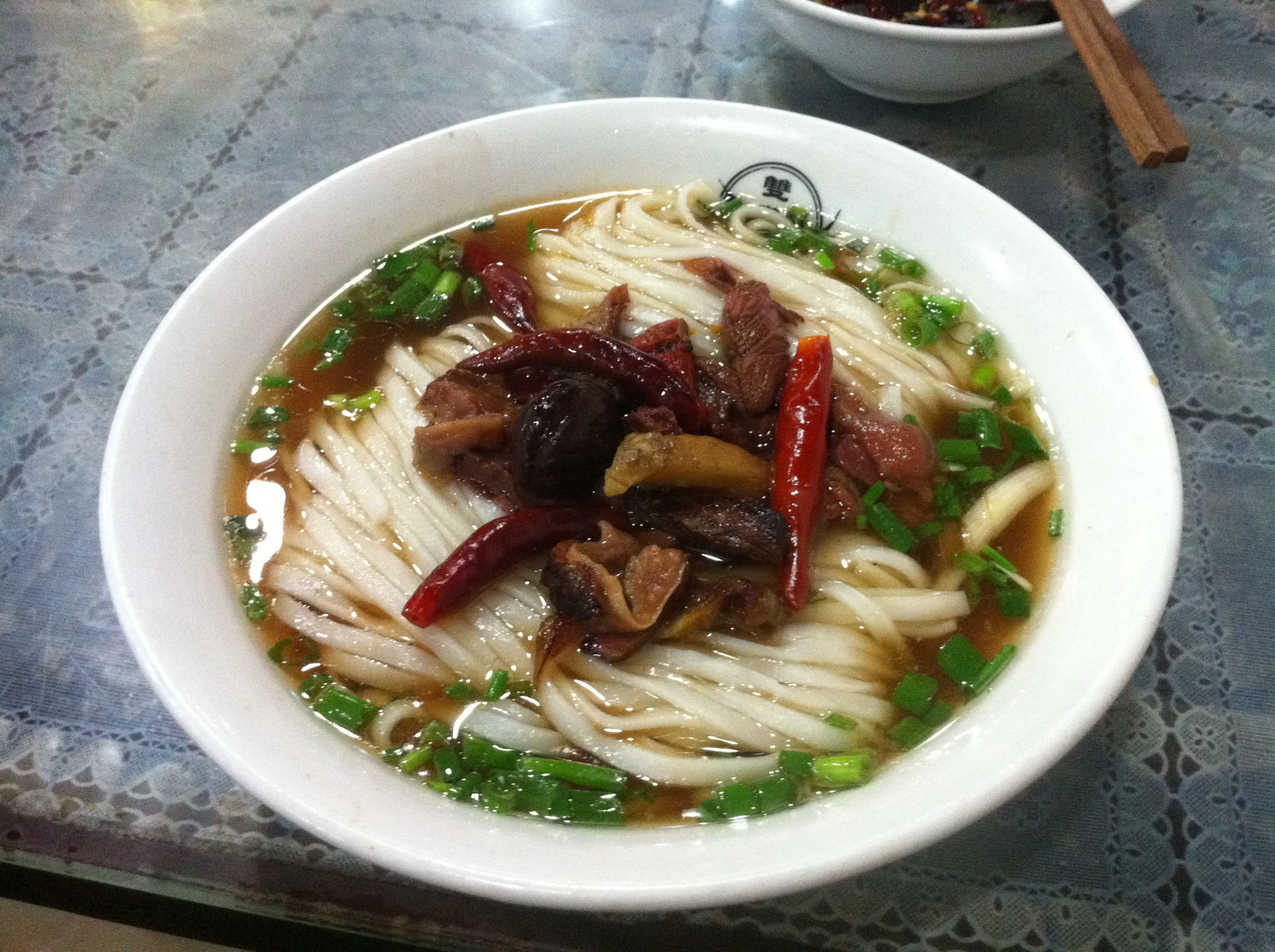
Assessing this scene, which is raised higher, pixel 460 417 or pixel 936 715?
pixel 460 417

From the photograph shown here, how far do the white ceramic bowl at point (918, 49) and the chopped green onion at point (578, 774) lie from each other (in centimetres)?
259

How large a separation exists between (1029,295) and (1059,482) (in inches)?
21.0

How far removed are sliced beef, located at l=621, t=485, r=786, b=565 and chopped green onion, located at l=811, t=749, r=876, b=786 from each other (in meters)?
0.45

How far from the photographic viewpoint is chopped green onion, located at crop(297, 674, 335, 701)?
1.87 metres

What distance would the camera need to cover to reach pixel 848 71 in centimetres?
329

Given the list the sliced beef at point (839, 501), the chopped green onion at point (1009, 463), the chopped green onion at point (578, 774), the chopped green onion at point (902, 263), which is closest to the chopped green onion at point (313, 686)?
the chopped green onion at point (578, 774)


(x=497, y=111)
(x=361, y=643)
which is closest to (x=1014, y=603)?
(x=361, y=643)

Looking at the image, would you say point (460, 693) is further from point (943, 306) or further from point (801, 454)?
point (943, 306)

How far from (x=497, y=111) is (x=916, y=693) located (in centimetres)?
305

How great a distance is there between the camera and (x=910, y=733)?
6.05 ft

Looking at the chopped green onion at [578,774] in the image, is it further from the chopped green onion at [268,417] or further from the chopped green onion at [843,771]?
the chopped green onion at [268,417]

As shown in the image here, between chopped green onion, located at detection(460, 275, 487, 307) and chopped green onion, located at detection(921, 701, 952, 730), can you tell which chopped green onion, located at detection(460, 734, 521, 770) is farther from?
chopped green onion, located at detection(460, 275, 487, 307)

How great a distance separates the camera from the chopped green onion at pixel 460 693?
76.2 inches

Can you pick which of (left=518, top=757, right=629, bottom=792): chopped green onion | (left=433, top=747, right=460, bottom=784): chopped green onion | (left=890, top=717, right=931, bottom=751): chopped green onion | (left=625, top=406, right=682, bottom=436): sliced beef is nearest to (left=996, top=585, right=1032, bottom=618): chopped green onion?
(left=890, top=717, right=931, bottom=751): chopped green onion
